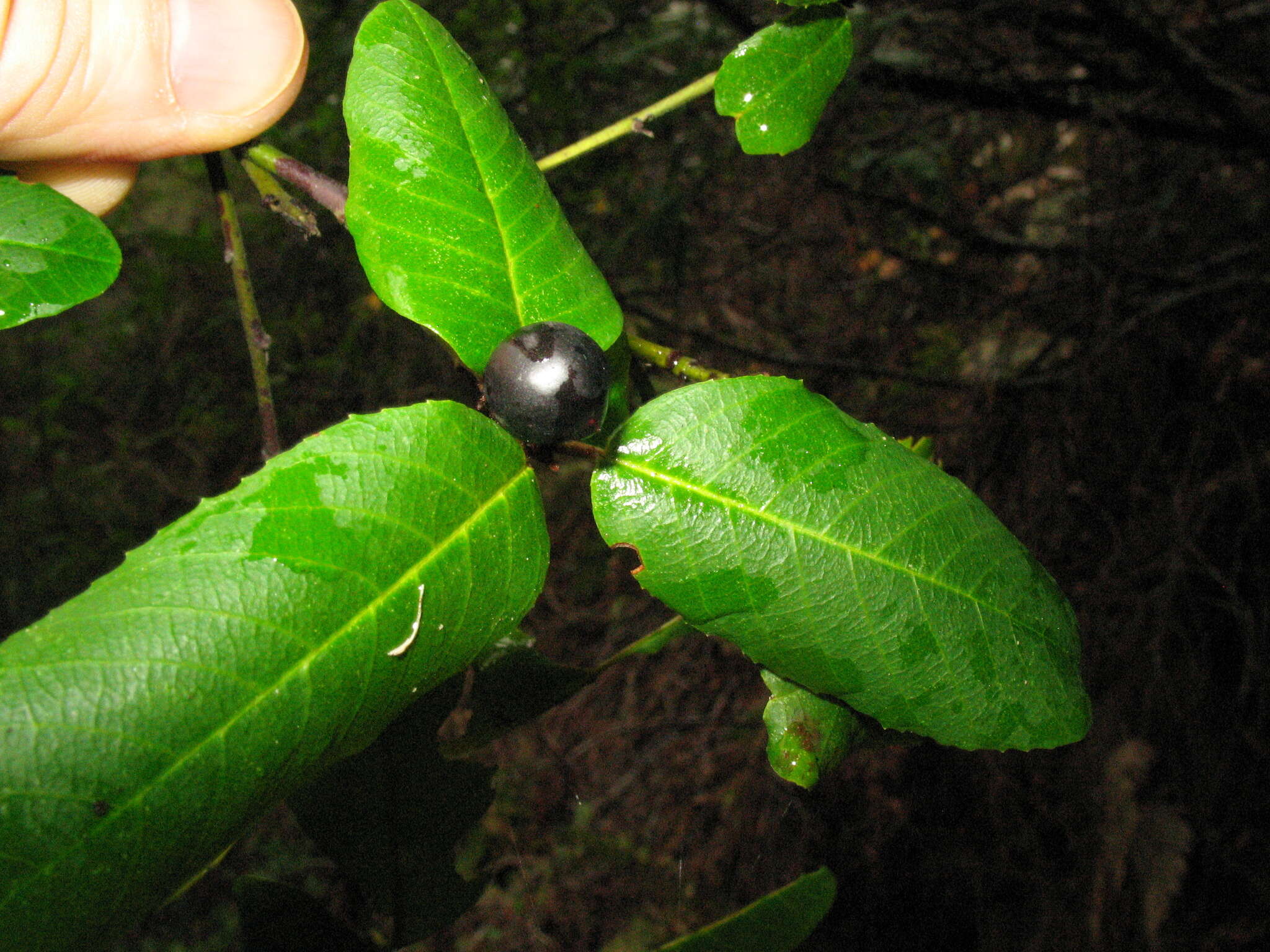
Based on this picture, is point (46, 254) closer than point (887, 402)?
Yes

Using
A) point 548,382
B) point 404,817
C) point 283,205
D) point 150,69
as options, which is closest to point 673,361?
point 548,382

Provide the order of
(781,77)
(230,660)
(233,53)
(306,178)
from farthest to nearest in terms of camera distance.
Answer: (233,53)
(781,77)
(306,178)
(230,660)

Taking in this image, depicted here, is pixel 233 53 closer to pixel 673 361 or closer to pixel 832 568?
pixel 673 361

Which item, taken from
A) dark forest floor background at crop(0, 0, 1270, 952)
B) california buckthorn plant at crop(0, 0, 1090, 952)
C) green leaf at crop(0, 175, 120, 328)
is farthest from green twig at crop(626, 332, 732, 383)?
dark forest floor background at crop(0, 0, 1270, 952)

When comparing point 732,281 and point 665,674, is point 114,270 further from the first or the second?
point 732,281

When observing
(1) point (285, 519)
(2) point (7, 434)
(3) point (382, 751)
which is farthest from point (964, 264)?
(2) point (7, 434)

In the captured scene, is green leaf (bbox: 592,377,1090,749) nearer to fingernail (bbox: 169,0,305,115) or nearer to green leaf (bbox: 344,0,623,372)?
green leaf (bbox: 344,0,623,372)

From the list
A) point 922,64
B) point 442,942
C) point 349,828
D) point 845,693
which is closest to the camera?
point 845,693
